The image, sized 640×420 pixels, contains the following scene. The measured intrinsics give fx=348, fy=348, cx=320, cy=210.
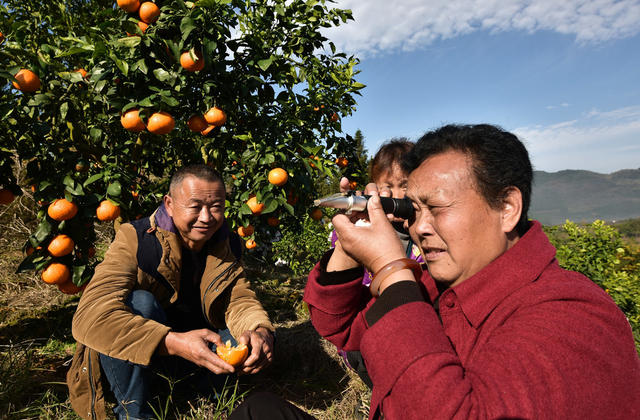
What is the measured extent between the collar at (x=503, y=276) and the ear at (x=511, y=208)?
0.18 ft

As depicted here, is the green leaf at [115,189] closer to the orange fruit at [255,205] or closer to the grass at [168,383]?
the orange fruit at [255,205]

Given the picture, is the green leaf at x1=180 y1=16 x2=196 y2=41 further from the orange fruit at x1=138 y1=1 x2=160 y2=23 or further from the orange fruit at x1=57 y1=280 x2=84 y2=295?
the orange fruit at x1=57 y1=280 x2=84 y2=295

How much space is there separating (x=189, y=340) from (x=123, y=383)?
18.9 inches

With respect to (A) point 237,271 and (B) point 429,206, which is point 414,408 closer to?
(B) point 429,206

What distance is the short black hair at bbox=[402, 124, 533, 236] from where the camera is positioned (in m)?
0.96

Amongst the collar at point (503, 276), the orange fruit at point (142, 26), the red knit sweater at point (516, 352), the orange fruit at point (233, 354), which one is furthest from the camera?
the orange fruit at point (142, 26)

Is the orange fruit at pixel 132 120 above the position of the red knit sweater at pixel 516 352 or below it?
above

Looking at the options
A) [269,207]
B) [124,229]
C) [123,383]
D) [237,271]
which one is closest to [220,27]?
[269,207]

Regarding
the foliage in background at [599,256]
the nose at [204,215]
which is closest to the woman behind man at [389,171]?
the nose at [204,215]

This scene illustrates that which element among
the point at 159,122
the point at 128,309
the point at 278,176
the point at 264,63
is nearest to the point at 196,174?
the point at 159,122

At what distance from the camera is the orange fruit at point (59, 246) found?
225 cm

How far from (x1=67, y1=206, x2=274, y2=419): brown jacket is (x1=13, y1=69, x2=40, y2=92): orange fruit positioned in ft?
3.39

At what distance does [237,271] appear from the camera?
2312 mm

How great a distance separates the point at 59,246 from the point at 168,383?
3.71 feet
